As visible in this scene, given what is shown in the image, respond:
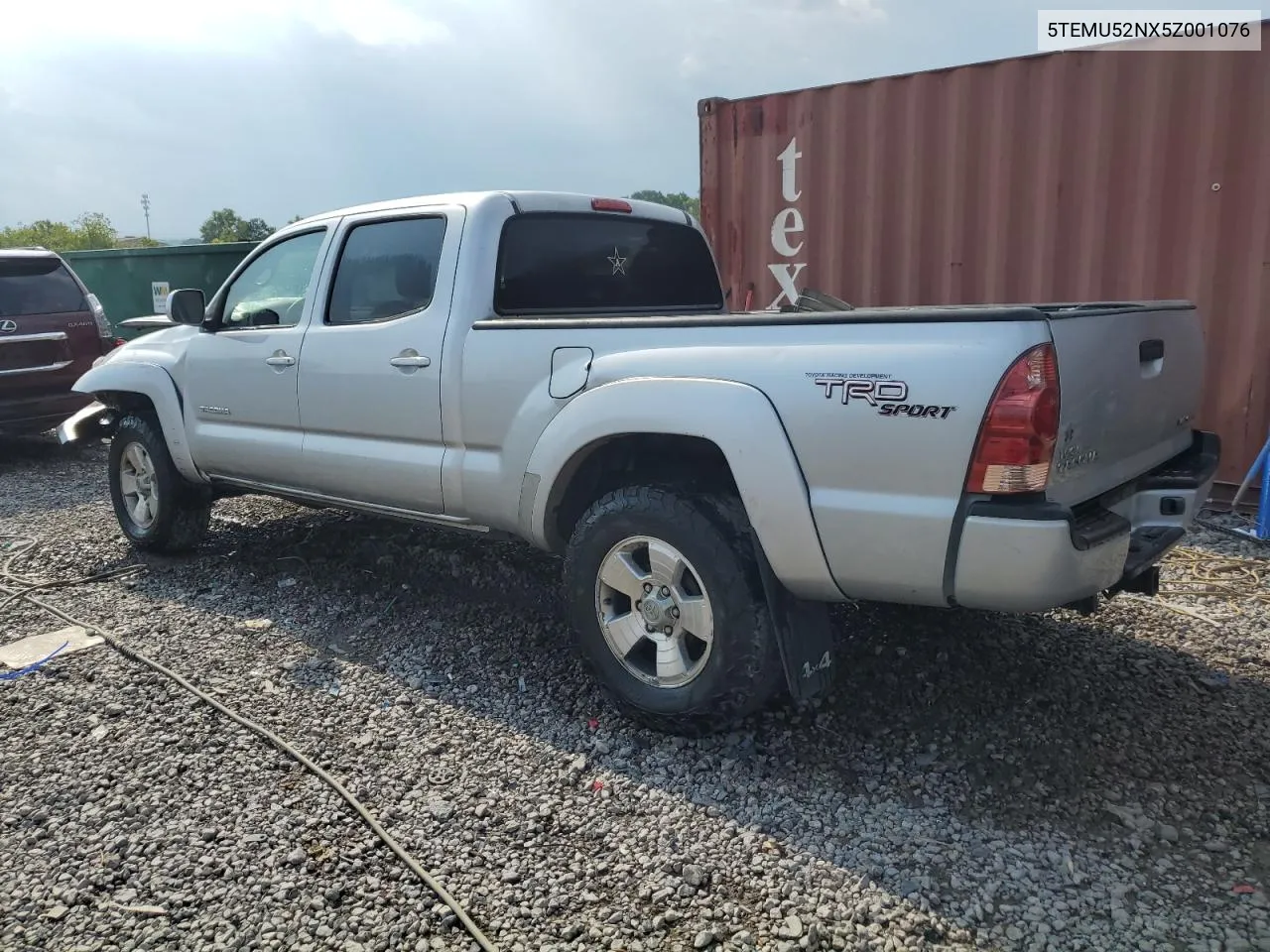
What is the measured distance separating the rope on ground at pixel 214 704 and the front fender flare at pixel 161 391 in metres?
0.71

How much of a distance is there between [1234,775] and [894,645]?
1249mm

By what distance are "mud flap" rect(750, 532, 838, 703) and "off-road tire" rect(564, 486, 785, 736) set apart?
4 cm

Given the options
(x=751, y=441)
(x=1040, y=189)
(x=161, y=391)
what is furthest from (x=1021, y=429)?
(x=161, y=391)

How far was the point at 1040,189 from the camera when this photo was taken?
623cm

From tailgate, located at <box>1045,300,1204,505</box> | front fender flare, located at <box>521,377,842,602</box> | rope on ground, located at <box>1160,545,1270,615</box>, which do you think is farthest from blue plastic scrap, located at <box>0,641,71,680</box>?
rope on ground, located at <box>1160,545,1270,615</box>

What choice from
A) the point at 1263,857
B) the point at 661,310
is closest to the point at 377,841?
the point at 1263,857

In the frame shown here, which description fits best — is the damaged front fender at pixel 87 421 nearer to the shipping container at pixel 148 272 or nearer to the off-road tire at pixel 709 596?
the off-road tire at pixel 709 596

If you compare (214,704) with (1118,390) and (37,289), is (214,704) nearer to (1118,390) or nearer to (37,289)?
(1118,390)

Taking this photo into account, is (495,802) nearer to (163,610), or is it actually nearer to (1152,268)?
(163,610)

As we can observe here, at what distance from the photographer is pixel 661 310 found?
4.62 m

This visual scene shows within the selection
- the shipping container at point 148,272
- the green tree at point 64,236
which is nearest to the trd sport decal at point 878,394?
the shipping container at point 148,272

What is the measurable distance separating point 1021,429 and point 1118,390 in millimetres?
567

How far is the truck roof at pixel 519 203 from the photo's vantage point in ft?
13.3

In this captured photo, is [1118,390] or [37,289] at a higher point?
[37,289]
